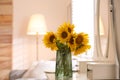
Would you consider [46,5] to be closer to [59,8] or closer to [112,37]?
[59,8]

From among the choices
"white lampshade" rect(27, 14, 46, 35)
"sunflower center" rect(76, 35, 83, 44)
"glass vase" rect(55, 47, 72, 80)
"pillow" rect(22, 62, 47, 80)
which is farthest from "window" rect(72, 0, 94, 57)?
"sunflower center" rect(76, 35, 83, 44)

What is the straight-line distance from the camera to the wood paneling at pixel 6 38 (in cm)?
407

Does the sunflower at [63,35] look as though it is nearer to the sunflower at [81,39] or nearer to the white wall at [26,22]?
the sunflower at [81,39]

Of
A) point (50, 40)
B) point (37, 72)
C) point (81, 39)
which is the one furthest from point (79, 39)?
point (37, 72)

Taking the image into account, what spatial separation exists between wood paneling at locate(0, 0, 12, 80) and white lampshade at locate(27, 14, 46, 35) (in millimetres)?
429

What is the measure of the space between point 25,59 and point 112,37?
118 inches

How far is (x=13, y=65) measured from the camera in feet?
13.5

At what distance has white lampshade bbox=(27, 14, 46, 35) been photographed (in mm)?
3821

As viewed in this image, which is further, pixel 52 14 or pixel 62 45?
pixel 52 14

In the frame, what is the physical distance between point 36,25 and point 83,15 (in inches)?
36.7

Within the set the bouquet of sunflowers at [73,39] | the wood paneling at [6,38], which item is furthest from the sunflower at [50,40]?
the wood paneling at [6,38]

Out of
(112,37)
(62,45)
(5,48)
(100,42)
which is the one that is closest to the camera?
(112,37)

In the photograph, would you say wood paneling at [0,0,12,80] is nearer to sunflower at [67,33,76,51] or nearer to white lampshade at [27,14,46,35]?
white lampshade at [27,14,46,35]

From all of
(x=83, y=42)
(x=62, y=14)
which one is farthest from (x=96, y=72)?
(x=62, y=14)
